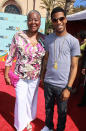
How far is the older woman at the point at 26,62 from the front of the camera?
197 cm

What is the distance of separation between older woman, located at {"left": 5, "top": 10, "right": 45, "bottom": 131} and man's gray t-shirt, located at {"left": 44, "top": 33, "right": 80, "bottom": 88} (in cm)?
20

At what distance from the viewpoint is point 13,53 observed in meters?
2.09

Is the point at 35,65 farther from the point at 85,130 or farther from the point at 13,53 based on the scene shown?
the point at 85,130

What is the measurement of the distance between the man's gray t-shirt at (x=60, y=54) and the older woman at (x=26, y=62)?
195 millimetres

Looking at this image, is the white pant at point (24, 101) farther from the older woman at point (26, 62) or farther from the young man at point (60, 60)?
the young man at point (60, 60)

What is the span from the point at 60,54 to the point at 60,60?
7 cm

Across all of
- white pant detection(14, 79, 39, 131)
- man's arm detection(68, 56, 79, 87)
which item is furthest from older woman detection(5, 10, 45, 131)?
man's arm detection(68, 56, 79, 87)

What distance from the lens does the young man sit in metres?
1.73

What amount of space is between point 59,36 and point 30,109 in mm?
1317

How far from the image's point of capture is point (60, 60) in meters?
1.79

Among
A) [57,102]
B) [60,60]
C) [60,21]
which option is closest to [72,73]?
[60,60]

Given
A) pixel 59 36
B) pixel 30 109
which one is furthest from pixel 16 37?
pixel 30 109

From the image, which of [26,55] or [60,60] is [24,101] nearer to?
[26,55]

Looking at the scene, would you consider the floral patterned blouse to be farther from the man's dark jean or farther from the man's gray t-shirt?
the man's dark jean
